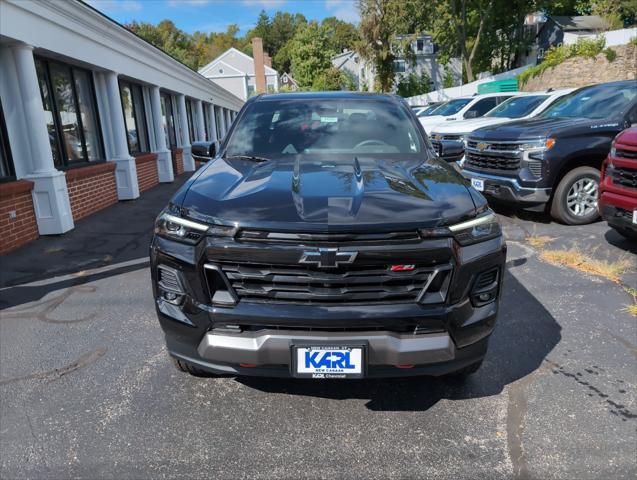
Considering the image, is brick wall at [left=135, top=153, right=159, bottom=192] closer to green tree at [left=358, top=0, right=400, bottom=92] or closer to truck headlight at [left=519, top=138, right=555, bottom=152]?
truck headlight at [left=519, top=138, right=555, bottom=152]

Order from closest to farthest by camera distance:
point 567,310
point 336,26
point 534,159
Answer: point 567,310 → point 534,159 → point 336,26

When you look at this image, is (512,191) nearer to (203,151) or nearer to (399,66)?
(203,151)

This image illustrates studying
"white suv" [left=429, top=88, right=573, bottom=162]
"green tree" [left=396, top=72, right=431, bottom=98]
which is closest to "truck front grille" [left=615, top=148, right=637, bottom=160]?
"white suv" [left=429, top=88, right=573, bottom=162]

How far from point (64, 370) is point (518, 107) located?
10.1m

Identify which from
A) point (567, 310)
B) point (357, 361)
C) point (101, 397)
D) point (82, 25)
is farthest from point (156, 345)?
point (82, 25)

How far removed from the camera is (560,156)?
20.1 feet

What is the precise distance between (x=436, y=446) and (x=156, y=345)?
2129mm

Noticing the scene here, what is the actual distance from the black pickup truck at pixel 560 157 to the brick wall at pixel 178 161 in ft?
35.0

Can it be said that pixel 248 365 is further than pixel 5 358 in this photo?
No

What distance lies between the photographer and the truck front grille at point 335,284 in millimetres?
2135

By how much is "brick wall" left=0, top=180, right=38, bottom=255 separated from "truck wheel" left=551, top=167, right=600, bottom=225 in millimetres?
7430

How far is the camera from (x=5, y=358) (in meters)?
3.31

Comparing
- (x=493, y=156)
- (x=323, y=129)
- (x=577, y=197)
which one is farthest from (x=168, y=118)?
(x=323, y=129)

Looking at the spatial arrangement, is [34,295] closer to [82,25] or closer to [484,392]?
[484,392]
